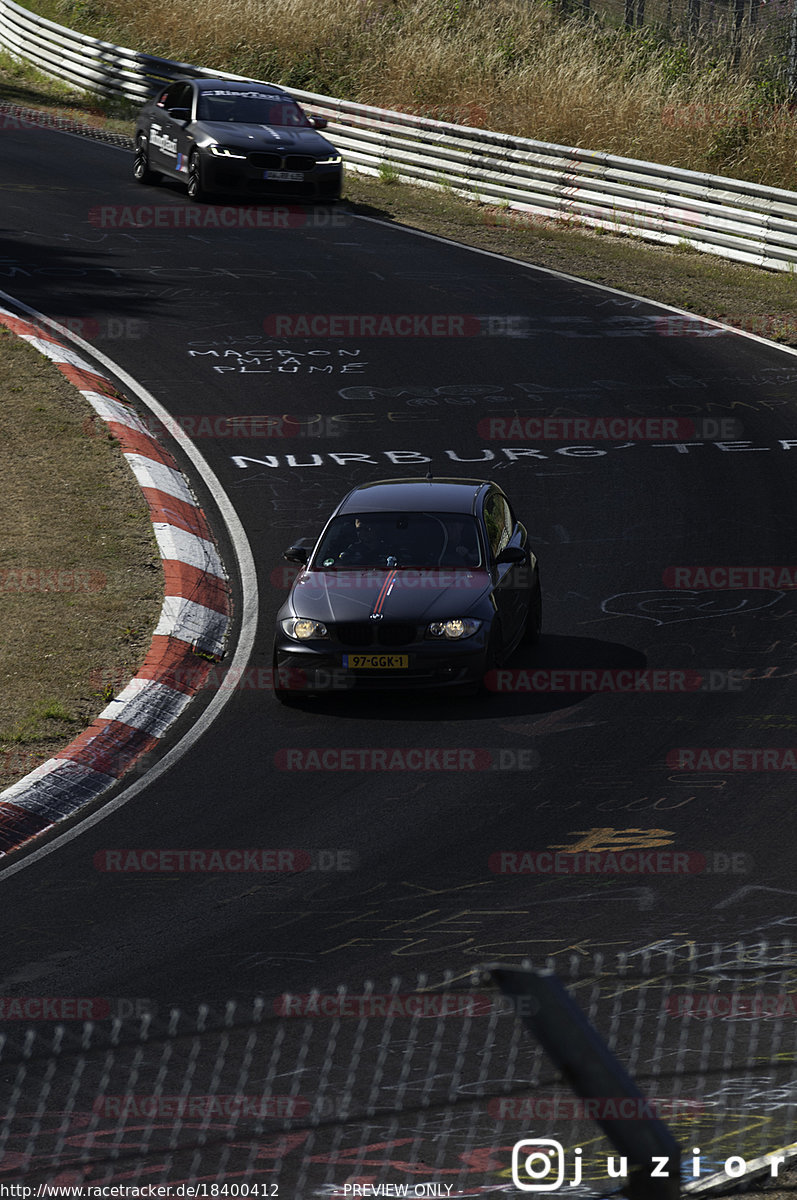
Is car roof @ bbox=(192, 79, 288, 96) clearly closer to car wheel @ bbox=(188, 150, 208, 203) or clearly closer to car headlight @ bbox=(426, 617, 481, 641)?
car wheel @ bbox=(188, 150, 208, 203)

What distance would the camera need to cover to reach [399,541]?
12.7 metres

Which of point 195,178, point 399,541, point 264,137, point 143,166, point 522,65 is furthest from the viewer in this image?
point 522,65

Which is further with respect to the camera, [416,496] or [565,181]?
[565,181]

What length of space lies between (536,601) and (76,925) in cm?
581

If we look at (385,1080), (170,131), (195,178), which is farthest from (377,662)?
(170,131)

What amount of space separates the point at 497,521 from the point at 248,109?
16.3m

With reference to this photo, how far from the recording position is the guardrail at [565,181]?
24438 millimetres

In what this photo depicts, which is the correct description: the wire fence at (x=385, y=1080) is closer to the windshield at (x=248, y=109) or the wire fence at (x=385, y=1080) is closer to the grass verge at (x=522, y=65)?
the windshield at (x=248, y=109)

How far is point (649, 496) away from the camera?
53.9 ft

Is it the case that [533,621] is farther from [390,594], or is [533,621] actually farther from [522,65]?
[522,65]

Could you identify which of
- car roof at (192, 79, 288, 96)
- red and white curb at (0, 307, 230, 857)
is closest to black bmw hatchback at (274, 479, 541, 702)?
red and white curb at (0, 307, 230, 857)

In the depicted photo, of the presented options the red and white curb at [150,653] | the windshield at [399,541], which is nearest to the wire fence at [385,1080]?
the red and white curb at [150,653]

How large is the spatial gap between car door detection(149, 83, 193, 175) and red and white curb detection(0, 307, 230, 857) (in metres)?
9.05

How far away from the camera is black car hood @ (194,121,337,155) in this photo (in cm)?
2566
